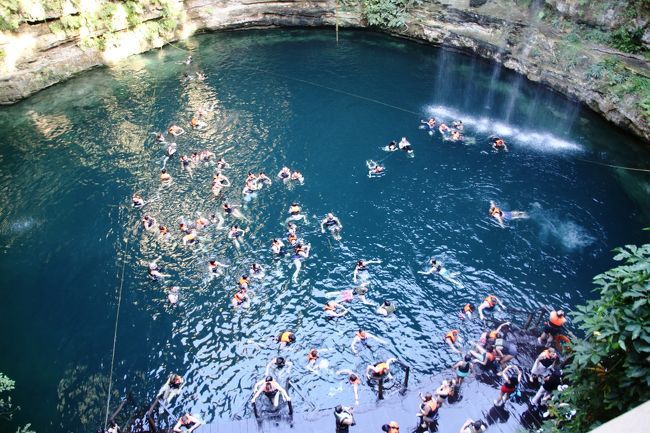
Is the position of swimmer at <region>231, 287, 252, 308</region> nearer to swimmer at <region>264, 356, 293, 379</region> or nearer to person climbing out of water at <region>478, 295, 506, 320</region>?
swimmer at <region>264, 356, 293, 379</region>

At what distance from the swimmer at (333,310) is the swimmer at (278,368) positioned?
8.67 feet

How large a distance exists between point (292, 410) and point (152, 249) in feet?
35.2

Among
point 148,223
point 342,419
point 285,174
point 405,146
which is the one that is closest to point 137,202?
point 148,223

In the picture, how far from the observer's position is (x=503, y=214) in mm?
22250

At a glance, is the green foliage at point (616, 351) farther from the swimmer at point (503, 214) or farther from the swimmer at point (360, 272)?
the swimmer at point (503, 214)

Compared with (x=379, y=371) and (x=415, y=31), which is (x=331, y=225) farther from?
(x=415, y=31)

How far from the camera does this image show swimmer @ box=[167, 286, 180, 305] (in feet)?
60.7

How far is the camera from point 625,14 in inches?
1125

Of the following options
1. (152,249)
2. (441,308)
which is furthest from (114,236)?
(441,308)

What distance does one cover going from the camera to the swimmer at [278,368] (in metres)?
15.8

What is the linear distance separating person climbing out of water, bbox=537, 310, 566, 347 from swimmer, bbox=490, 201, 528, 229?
21.2 feet

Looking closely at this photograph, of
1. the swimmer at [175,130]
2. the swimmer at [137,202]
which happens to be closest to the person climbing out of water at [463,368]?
the swimmer at [137,202]

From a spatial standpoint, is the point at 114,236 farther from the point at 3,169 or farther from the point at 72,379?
the point at 3,169

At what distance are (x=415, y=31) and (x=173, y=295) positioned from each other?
31.2 m
